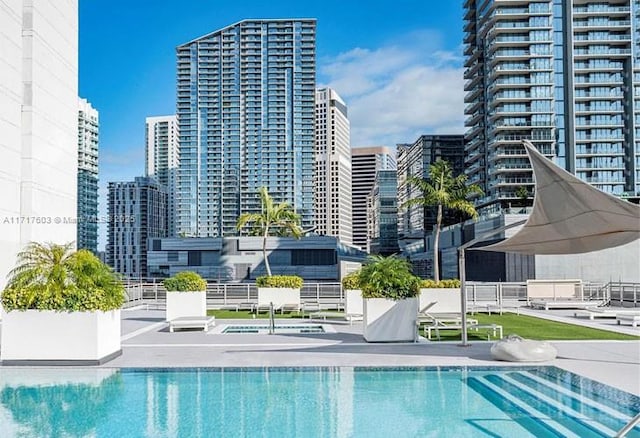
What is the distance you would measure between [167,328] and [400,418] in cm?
1178

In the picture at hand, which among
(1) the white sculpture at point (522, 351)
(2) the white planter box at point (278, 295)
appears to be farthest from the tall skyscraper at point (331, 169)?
(1) the white sculpture at point (522, 351)

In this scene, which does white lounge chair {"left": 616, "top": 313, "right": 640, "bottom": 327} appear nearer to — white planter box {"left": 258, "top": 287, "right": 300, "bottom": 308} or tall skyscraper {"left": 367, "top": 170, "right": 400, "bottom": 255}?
white planter box {"left": 258, "top": 287, "right": 300, "bottom": 308}

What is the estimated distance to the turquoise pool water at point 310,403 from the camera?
23.1 ft

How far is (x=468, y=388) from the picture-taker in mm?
9164

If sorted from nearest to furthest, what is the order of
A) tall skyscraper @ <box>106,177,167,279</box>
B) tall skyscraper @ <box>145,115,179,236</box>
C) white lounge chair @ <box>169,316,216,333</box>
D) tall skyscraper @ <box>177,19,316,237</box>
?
white lounge chair @ <box>169,316,216,333</box>
tall skyscraper @ <box>177,19,316,237</box>
tall skyscraper @ <box>106,177,167,279</box>
tall skyscraper @ <box>145,115,179,236</box>

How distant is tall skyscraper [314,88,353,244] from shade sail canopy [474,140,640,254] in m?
161

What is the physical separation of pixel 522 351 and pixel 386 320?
3.61m

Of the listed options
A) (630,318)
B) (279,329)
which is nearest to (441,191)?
(630,318)

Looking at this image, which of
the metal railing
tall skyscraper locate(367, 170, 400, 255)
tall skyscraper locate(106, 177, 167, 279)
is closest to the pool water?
the metal railing

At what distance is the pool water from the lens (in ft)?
56.1

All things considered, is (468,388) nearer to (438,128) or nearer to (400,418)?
(400,418)

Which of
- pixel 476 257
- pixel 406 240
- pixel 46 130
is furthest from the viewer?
pixel 406 240

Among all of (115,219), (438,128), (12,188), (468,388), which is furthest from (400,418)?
(115,219)

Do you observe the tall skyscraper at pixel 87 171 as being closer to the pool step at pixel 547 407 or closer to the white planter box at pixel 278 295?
the white planter box at pixel 278 295
